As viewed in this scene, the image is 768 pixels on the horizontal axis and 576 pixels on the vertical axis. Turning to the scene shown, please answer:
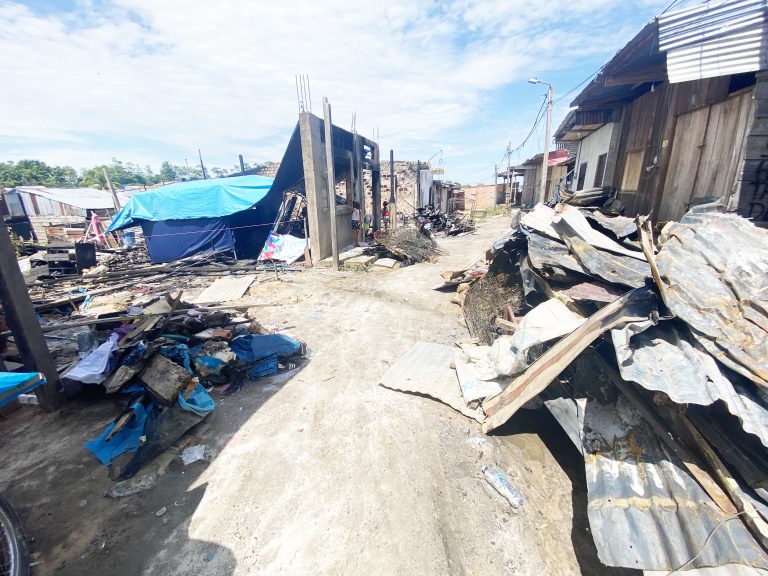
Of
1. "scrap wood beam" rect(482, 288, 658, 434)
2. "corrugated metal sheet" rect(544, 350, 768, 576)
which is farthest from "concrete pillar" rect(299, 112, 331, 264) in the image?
"corrugated metal sheet" rect(544, 350, 768, 576)

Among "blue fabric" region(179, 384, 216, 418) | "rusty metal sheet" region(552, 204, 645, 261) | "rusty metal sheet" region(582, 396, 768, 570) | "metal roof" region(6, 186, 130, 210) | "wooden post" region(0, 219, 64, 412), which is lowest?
"blue fabric" region(179, 384, 216, 418)

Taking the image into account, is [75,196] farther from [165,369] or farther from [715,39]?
[715,39]

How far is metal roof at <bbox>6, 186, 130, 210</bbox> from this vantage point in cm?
2389

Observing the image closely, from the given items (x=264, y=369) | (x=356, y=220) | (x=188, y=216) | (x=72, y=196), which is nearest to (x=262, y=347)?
(x=264, y=369)

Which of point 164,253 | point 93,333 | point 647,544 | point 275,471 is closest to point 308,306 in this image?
point 93,333

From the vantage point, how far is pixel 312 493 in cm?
248

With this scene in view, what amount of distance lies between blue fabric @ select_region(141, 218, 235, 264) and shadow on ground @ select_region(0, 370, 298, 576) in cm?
812

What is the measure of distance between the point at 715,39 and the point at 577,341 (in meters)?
3.14

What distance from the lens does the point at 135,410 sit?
3.08 m

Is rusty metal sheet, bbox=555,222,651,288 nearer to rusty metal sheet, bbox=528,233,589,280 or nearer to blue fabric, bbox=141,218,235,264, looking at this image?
rusty metal sheet, bbox=528,233,589,280

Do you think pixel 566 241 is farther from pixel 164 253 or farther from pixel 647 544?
pixel 164 253

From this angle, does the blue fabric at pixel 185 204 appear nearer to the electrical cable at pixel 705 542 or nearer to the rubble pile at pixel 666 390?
the rubble pile at pixel 666 390

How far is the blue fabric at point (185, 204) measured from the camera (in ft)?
34.6

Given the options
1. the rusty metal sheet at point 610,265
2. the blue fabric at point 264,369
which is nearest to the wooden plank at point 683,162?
the rusty metal sheet at point 610,265
